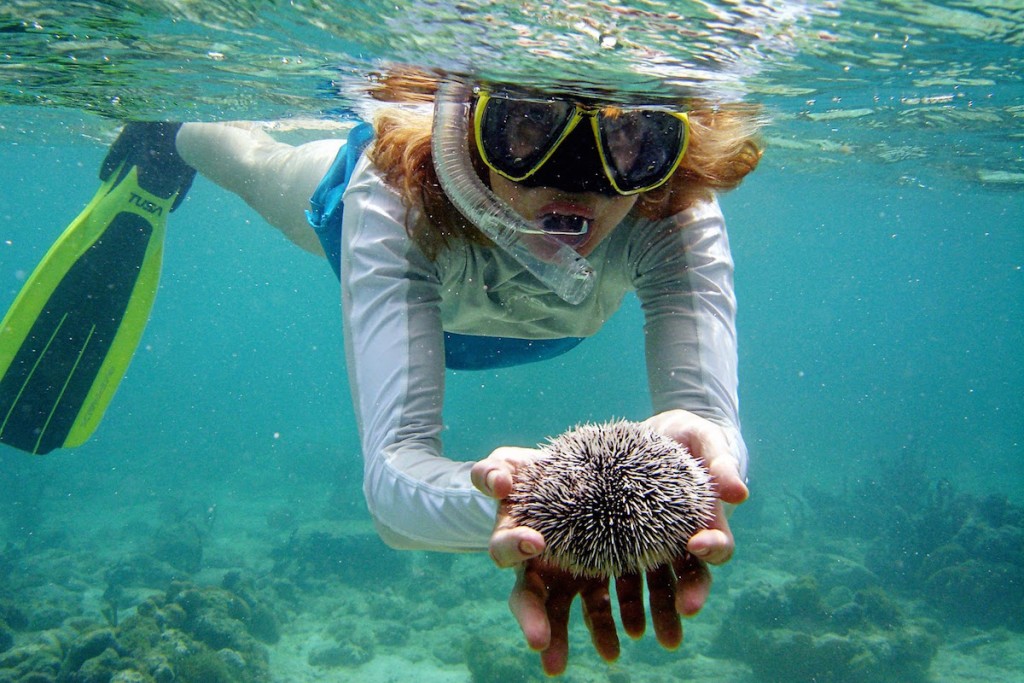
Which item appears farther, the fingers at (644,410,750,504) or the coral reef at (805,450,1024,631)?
the coral reef at (805,450,1024,631)

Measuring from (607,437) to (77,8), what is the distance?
599cm

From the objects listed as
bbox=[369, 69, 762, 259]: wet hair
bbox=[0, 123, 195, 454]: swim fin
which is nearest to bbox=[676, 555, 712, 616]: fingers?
bbox=[369, 69, 762, 259]: wet hair

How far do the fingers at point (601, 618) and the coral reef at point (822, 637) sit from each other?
8.72 metres

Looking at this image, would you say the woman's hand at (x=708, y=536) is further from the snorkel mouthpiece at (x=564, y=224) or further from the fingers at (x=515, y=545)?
the snorkel mouthpiece at (x=564, y=224)

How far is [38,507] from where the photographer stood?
669 inches

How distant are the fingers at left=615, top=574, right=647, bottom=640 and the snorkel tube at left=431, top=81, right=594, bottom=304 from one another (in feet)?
5.62

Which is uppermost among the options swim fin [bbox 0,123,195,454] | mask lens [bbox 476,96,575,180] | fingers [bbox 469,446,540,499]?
mask lens [bbox 476,96,575,180]

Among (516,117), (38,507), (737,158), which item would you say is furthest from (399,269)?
(38,507)

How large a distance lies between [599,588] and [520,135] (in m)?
2.05

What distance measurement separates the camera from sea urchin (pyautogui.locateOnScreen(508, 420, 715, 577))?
164cm

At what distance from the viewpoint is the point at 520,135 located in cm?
296

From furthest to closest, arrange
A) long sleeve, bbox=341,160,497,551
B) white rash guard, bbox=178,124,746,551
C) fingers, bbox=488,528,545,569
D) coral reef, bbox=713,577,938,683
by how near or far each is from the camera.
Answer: coral reef, bbox=713,577,938,683, white rash guard, bbox=178,124,746,551, long sleeve, bbox=341,160,497,551, fingers, bbox=488,528,545,569

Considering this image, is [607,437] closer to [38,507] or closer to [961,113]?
[961,113]

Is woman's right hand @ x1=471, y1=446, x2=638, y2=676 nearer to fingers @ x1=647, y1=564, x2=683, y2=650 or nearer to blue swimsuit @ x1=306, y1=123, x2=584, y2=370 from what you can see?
fingers @ x1=647, y1=564, x2=683, y2=650
